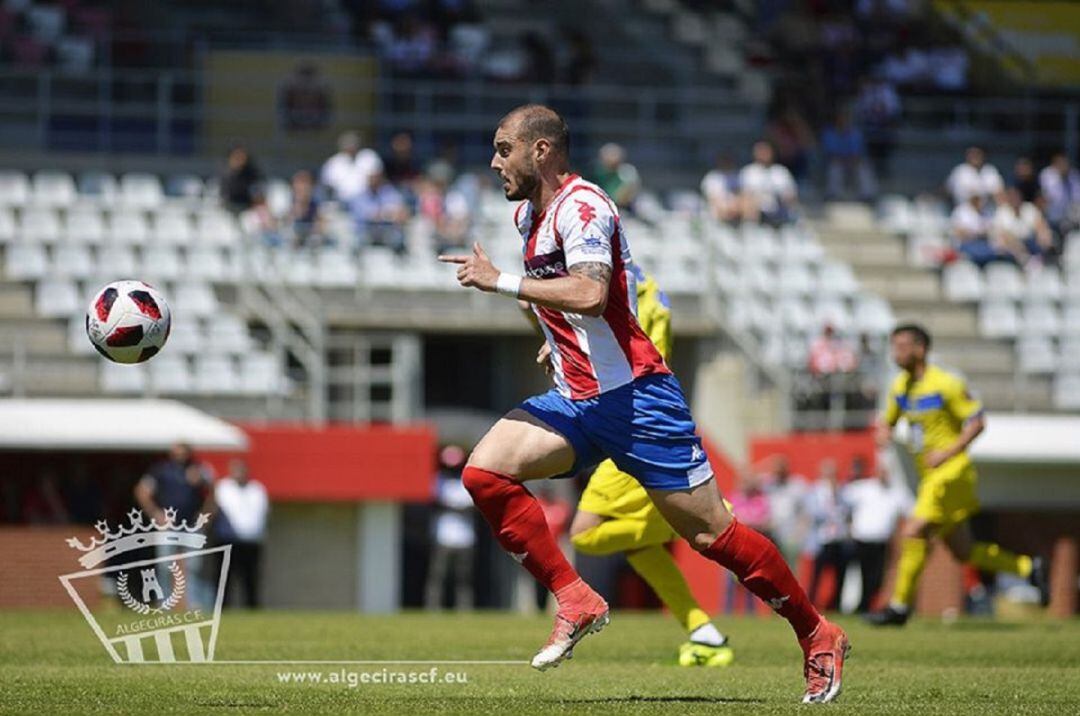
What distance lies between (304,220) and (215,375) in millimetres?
3060

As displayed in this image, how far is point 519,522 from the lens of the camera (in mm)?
9602

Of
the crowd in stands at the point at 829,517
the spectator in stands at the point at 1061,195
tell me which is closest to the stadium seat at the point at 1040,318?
the spectator in stands at the point at 1061,195

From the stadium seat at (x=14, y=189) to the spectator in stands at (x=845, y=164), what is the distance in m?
11.7

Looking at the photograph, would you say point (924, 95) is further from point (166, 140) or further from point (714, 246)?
point (166, 140)

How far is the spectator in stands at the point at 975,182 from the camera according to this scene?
3070 cm

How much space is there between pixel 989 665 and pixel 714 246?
15871 millimetres

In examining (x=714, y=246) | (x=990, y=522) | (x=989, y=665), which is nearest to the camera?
(x=989, y=665)

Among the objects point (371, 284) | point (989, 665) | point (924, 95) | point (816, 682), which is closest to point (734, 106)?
point (924, 95)

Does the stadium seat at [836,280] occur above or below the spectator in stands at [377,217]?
below

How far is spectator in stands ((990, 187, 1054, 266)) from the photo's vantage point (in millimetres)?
30281

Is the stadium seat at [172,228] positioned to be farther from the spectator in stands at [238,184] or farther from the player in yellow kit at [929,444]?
the player in yellow kit at [929,444]

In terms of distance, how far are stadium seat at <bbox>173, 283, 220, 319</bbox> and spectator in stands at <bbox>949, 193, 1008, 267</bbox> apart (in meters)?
10.8

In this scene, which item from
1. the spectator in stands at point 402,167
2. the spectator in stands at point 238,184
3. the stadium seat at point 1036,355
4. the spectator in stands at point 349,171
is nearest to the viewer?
the spectator in stands at point 238,184

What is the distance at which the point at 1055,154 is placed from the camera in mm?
33438
